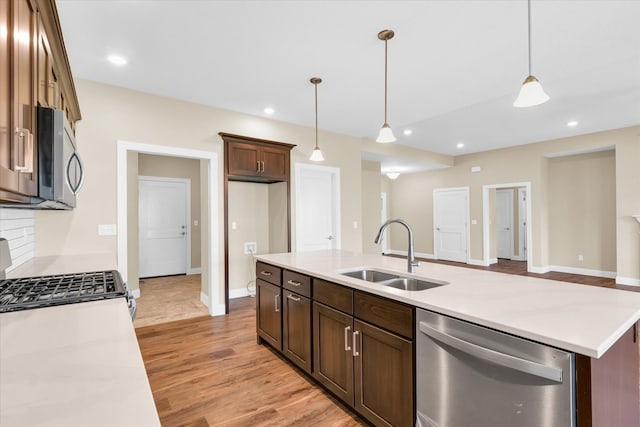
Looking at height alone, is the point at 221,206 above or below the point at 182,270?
above

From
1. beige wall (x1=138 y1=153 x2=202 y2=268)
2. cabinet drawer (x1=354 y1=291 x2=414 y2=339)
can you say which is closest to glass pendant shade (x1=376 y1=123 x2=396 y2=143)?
cabinet drawer (x1=354 y1=291 x2=414 y2=339)

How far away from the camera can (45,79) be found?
1558mm

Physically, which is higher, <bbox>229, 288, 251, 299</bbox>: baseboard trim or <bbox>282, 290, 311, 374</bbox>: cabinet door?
<bbox>282, 290, 311, 374</bbox>: cabinet door

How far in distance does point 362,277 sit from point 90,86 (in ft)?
11.0

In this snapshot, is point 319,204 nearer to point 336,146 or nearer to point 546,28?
point 336,146

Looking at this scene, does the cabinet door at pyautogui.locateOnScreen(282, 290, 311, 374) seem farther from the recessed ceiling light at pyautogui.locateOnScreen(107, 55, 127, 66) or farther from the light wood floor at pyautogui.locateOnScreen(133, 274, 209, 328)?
the recessed ceiling light at pyautogui.locateOnScreen(107, 55, 127, 66)

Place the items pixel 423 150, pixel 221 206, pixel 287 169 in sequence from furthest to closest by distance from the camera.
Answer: pixel 423 150 < pixel 287 169 < pixel 221 206

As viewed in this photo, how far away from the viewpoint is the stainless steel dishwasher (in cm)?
106

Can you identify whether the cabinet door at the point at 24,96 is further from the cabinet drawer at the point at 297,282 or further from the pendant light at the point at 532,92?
the pendant light at the point at 532,92

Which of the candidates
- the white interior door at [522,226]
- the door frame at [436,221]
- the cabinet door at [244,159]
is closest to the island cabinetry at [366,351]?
the cabinet door at [244,159]

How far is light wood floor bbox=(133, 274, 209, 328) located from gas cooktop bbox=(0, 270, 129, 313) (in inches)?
79.4

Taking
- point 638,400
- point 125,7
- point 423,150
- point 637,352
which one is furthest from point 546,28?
point 423,150

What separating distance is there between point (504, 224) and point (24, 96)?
9.81 m

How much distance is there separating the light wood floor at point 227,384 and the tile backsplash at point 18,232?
1277 millimetres
